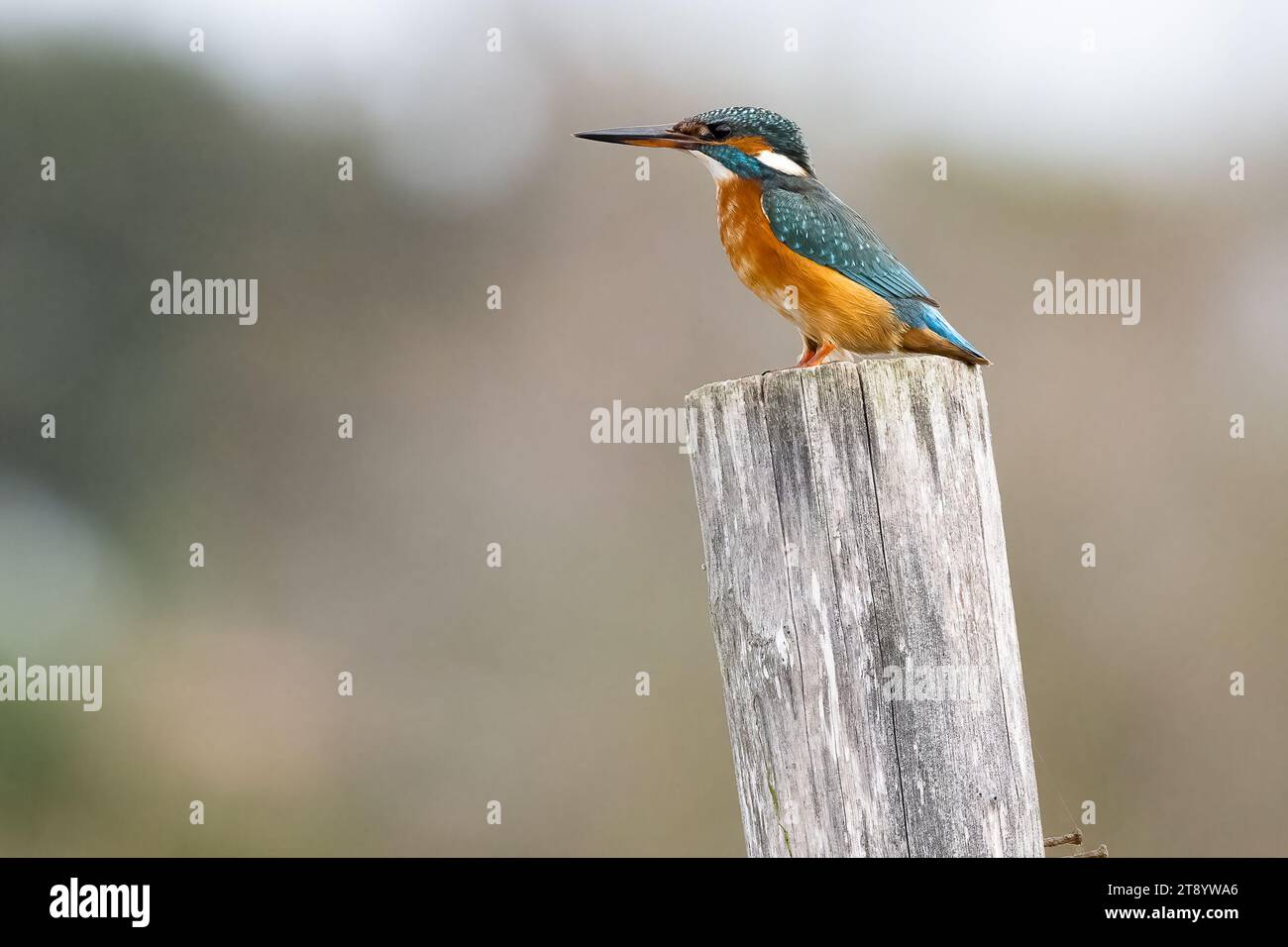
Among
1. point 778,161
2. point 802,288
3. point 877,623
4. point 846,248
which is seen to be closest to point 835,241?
point 846,248

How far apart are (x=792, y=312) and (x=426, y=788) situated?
8.26 m

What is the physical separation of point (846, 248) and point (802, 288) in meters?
0.21

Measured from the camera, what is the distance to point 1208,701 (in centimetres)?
1109

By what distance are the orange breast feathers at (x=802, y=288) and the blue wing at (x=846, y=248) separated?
0.11 ft

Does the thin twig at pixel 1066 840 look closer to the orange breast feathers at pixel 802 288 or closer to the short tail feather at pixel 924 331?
the short tail feather at pixel 924 331

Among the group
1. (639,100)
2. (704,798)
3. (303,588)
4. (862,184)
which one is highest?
(639,100)

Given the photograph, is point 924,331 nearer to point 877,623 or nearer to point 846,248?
point 846,248

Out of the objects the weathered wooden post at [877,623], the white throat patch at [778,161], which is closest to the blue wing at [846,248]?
the white throat patch at [778,161]

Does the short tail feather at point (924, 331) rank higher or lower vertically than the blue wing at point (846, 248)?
lower

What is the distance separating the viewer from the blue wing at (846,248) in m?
4.26

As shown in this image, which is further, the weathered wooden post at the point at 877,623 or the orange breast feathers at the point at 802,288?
the orange breast feathers at the point at 802,288
